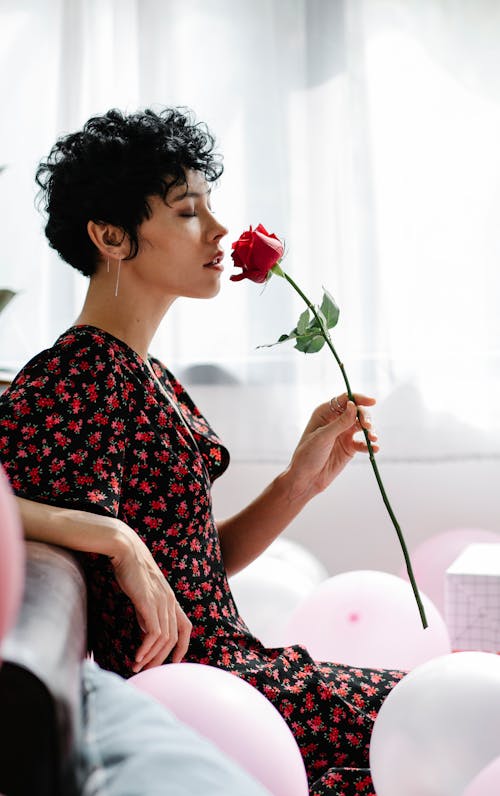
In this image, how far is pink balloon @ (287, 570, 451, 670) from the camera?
1.60m

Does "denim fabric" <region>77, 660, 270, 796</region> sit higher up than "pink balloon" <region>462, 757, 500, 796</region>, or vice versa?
"denim fabric" <region>77, 660, 270, 796</region>

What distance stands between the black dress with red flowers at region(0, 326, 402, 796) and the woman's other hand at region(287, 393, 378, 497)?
0.21 m

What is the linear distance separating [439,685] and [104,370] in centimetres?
58

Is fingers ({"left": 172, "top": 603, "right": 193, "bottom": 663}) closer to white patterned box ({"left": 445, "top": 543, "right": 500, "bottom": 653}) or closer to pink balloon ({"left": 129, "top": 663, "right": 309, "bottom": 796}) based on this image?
pink balloon ({"left": 129, "top": 663, "right": 309, "bottom": 796})

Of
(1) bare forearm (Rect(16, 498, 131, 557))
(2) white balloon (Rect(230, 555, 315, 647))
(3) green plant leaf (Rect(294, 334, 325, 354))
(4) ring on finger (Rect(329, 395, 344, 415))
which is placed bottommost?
(2) white balloon (Rect(230, 555, 315, 647))

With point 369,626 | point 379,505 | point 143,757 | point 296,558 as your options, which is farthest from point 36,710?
point 379,505

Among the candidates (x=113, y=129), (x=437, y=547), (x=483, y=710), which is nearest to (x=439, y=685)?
(x=483, y=710)

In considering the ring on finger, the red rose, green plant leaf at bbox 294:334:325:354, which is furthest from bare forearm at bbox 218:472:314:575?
the red rose

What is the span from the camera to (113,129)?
139 centimetres

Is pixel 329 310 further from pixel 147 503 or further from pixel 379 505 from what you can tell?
pixel 379 505

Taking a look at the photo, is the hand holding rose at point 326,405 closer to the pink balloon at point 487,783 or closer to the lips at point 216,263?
the lips at point 216,263

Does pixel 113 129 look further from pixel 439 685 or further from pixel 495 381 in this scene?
pixel 495 381

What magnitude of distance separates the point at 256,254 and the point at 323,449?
0.38 metres

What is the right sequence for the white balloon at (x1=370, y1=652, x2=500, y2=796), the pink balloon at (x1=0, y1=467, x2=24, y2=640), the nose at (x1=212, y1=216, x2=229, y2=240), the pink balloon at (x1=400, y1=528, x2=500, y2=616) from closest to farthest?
the pink balloon at (x1=0, y1=467, x2=24, y2=640), the white balloon at (x1=370, y1=652, x2=500, y2=796), the nose at (x1=212, y1=216, x2=229, y2=240), the pink balloon at (x1=400, y1=528, x2=500, y2=616)
